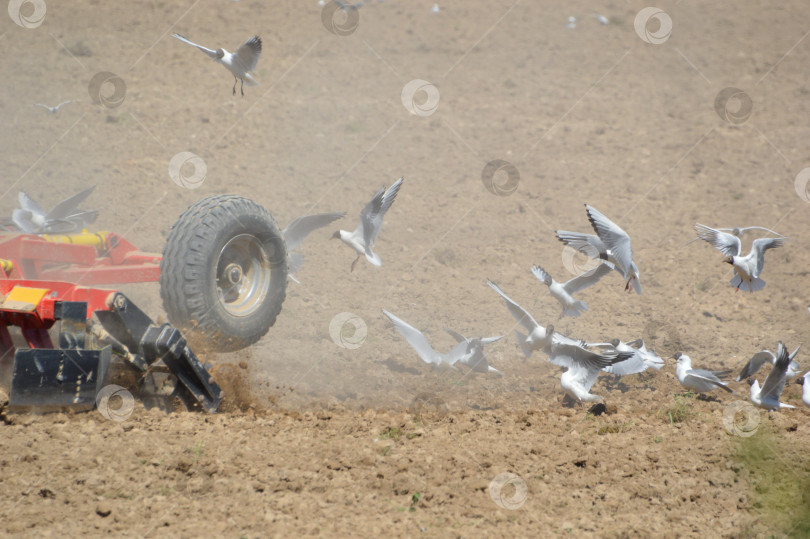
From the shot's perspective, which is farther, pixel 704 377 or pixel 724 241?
pixel 724 241

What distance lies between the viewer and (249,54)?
6145mm

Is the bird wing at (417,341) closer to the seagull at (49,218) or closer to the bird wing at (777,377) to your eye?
the bird wing at (777,377)

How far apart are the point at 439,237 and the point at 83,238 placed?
5668 mm

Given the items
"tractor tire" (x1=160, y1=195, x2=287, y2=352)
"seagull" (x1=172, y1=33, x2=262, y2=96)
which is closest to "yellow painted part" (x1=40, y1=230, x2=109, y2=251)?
"tractor tire" (x1=160, y1=195, x2=287, y2=352)

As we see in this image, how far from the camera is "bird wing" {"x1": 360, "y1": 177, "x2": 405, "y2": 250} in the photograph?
632cm

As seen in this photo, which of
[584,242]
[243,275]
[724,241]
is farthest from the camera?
[724,241]

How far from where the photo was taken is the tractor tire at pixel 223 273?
182 inches

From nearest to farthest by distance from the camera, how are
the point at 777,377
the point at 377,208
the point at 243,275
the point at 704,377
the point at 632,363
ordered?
1. the point at 777,377
2. the point at 243,275
3. the point at 704,377
4. the point at 632,363
5. the point at 377,208

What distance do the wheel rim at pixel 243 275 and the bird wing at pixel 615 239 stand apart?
8.84 ft

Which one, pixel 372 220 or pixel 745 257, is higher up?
pixel 745 257

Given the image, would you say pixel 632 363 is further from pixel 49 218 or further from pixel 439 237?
pixel 49 218

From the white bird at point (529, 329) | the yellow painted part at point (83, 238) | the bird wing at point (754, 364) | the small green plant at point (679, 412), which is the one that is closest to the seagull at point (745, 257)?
the bird wing at point (754, 364)

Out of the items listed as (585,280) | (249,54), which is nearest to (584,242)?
(585,280)

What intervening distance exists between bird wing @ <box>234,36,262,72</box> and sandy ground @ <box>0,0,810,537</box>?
2.65m
